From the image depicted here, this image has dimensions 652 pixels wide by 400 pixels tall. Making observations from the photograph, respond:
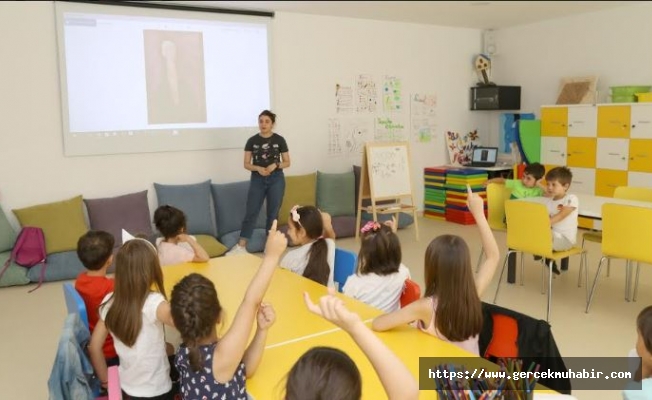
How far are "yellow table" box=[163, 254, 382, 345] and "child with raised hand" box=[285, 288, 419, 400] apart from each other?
0.94 metres

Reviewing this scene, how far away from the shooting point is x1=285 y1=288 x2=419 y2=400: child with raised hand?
1.13 metres

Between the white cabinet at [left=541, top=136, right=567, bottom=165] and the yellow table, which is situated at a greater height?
the white cabinet at [left=541, top=136, right=567, bottom=165]

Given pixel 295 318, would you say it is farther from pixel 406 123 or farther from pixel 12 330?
pixel 406 123

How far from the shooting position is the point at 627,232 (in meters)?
4.07

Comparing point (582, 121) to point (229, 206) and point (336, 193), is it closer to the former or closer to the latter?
point (336, 193)

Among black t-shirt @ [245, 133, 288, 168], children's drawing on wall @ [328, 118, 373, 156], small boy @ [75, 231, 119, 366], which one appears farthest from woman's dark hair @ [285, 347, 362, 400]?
children's drawing on wall @ [328, 118, 373, 156]

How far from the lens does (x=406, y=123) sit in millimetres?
8164

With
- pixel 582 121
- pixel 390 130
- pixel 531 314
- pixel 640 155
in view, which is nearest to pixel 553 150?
pixel 582 121

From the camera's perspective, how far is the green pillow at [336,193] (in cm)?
723

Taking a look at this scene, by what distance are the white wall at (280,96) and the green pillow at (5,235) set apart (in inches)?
8.9

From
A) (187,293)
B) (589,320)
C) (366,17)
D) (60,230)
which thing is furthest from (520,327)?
(366,17)

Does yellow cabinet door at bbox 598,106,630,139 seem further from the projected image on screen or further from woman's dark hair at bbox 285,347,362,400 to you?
woman's dark hair at bbox 285,347,362,400

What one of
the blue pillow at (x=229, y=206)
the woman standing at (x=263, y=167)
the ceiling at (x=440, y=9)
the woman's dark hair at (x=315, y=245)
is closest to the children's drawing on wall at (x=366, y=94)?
the ceiling at (x=440, y=9)

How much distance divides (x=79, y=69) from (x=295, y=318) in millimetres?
4468
